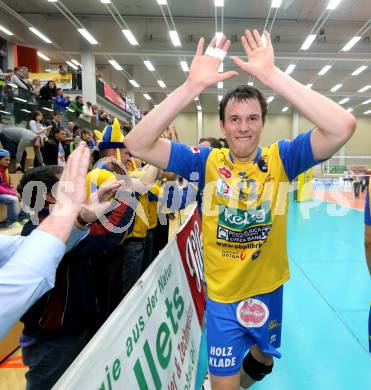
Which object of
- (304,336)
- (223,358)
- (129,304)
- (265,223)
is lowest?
(304,336)

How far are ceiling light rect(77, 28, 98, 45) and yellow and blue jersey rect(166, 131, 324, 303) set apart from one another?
1574 centimetres

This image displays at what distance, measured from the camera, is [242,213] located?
2041 millimetres

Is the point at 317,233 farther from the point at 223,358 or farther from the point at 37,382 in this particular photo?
the point at 37,382

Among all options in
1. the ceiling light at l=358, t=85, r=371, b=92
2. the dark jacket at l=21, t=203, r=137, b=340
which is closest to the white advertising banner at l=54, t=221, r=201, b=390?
the dark jacket at l=21, t=203, r=137, b=340

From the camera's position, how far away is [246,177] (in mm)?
2061

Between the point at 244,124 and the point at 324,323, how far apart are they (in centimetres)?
279

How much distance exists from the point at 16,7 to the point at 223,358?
58.5 ft

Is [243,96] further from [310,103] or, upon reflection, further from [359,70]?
[359,70]

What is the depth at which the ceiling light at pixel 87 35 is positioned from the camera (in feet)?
50.6

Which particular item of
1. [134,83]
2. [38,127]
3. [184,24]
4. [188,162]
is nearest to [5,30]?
[184,24]

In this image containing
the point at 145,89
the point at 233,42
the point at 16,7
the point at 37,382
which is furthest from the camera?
the point at 145,89

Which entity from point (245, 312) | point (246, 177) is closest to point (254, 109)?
point (246, 177)

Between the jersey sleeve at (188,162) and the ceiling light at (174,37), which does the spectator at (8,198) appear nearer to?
the jersey sleeve at (188,162)

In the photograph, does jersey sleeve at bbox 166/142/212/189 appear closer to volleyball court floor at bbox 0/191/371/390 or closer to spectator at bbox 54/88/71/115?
volleyball court floor at bbox 0/191/371/390
